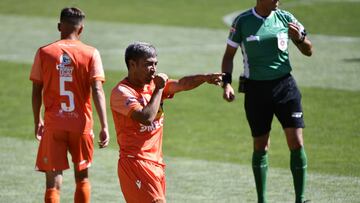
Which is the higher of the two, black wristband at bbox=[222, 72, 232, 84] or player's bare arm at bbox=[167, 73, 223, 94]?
player's bare arm at bbox=[167, 73, 223, 94]

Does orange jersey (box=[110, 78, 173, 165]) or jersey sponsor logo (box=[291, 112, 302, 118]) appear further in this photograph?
jersey sponsor logo (box=[291, 112, 302, 118])

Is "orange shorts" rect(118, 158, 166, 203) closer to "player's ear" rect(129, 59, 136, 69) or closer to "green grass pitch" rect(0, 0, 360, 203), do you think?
"player's ear" rect(129, 59, 136, 69)

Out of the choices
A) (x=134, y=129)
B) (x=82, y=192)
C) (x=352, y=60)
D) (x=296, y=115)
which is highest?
(x=134, y=129)

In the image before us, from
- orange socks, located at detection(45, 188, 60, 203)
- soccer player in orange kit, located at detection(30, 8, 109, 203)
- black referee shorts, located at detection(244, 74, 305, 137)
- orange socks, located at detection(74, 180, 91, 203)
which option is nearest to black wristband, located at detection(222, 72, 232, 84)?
black referee shorts, located at detection(244, 74, 305, 137)

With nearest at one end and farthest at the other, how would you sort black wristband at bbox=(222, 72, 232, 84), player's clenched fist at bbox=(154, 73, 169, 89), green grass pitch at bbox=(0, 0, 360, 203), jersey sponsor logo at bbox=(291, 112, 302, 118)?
player's clenched fist at bbox=(154, 73, 169, 89)
black wristband at bbox=(222, 72, 232, 84)
jersey sponsor logo at bbox=(291, 112, 302, 118)
green grass pitch at bbox=(0, 0, 360, 203)

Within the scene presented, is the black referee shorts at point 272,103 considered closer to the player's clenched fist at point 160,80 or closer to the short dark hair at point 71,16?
the short dark hair at point 71,16

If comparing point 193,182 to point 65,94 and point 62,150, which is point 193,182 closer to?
point 62,150

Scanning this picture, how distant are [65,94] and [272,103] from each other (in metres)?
2.45

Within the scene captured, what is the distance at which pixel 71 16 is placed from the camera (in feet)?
32.0

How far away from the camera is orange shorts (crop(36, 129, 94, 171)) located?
387 inches

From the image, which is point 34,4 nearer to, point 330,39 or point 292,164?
point 330,39

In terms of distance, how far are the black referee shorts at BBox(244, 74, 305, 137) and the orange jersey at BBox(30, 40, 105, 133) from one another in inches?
79.5

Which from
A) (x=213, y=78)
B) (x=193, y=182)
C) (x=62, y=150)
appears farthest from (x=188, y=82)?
(x=193, y=182)

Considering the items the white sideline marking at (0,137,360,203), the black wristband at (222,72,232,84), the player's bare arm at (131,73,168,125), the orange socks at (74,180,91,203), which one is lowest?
the white sideline marking at (0,137,360,203)
